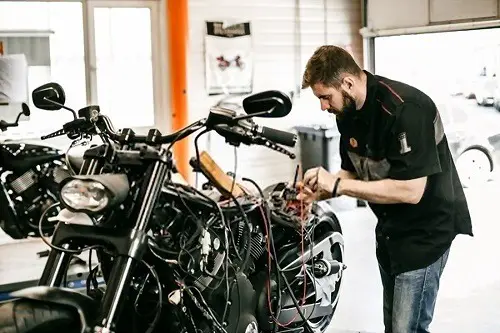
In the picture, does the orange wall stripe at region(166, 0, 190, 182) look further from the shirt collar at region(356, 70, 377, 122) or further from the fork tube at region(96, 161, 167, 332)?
the fork tube at region(96, 161, 167, 332)

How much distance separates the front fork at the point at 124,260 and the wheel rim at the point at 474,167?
6383 millimetres

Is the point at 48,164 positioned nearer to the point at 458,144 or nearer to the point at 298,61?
the point at 298,61

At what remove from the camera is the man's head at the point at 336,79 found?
9.93ft

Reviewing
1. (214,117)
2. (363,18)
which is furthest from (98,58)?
(214,117)

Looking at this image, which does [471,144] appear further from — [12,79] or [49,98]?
[49,98]

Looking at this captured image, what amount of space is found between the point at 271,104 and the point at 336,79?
725 mm

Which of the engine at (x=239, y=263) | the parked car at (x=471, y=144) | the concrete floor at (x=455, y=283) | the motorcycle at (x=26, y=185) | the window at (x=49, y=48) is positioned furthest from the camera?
the parked car at (x=471, y=144)

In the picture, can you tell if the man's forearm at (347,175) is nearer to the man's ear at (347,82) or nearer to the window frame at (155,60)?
the man's ear at (347,82)

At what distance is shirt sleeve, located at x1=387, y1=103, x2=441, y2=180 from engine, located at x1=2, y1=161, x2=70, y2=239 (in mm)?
2755

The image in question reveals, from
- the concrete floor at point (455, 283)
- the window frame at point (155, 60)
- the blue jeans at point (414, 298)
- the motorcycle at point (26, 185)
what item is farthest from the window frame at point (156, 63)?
the blue jeans at point (414, 298)

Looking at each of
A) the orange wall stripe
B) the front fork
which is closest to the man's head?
the front fork

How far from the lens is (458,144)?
8289 millimetres

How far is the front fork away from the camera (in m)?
2.16

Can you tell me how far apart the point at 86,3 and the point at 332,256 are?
4.67 metres
